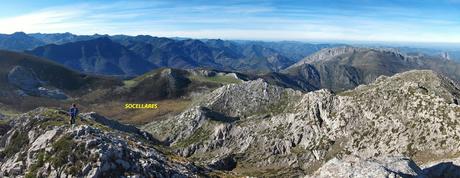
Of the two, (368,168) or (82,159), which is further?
(82,159)

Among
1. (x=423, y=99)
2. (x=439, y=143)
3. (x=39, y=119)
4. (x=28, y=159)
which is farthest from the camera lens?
(x=423, y=99)

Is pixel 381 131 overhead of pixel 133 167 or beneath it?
beneath

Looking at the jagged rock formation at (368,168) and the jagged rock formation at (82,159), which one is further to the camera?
the jagged rock formation at (82,159)

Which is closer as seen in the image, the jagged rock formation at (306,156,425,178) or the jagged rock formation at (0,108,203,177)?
the jagged rock formation at (306,156,425,178)

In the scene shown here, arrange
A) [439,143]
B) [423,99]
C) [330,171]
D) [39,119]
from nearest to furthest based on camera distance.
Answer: [330,171] → [39,119] → [439,143] → [423,99]

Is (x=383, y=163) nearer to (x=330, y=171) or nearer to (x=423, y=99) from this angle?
(x=330, y=171)

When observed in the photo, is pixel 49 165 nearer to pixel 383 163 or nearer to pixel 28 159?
pixel 28 159

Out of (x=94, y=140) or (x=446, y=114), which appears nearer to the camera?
(x=94, y=140)

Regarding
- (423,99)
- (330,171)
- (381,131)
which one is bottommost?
(381,131)

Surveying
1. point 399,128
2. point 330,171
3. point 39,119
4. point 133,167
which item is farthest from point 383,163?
point 399,128

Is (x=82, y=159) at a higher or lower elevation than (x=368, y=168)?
lower
